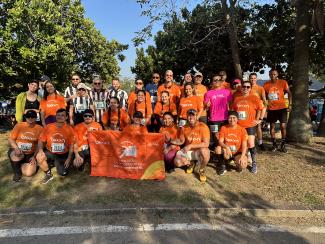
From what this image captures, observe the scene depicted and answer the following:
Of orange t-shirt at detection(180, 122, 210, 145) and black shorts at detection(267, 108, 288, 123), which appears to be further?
black shorts at detection(267, 108, 288, 123)

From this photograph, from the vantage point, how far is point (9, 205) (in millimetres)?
5883

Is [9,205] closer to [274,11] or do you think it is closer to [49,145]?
[49,145]

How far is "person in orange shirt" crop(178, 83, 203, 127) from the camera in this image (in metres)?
7.75

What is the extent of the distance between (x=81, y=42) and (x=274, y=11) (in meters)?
10.4

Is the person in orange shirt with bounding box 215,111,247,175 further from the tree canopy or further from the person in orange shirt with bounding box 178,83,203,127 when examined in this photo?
the tree canopy

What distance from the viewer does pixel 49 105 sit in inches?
309

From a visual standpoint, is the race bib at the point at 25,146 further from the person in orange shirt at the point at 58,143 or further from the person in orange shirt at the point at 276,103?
the person in orange shirt at the point at 276,103

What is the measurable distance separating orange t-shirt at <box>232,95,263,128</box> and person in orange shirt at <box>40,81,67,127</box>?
3889 millimetres

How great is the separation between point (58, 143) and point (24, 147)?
2.26 ft

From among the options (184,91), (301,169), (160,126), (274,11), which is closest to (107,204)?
(160,126)

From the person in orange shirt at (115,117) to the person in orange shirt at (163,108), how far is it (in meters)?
0.68

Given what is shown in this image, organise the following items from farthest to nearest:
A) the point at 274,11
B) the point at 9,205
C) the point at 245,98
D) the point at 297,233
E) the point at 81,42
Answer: the point at 81,42 → the point at 274,11 → the point at 245,98 → the point at 9,205 → the point at 297,233

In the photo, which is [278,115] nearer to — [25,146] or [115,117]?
[115,117]

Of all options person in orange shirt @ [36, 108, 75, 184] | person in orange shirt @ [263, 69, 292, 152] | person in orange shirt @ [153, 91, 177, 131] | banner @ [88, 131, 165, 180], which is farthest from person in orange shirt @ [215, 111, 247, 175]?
person in orange shirt @ [36, 108, 75, 184]
